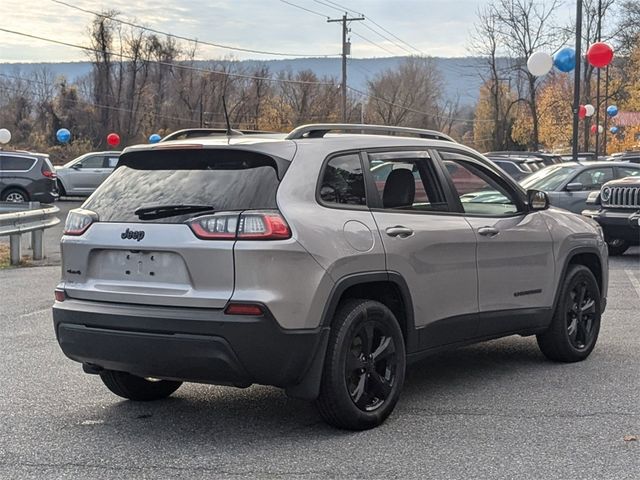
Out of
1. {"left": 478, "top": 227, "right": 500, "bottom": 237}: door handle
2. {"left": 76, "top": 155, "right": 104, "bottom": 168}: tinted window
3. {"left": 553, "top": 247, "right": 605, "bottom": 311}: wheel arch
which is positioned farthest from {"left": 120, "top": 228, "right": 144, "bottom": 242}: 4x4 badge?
{"left": 76, "top": 155, "right": 104, "bottom": 168}: tinted window

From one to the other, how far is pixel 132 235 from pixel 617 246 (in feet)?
37.6

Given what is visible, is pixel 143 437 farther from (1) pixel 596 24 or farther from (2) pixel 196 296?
(1) pixel 596 24

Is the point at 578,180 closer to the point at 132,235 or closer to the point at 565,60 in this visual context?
the point at 565,60

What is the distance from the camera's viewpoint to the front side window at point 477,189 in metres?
5.82

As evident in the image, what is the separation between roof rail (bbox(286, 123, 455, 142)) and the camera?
16.6ft

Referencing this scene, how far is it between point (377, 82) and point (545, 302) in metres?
79.7

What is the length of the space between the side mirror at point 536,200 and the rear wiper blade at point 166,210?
2.73 meters

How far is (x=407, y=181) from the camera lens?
5422 millimetres

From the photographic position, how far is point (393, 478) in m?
4.10

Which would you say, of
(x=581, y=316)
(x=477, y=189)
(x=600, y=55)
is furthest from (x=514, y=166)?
(x=477, y=189)

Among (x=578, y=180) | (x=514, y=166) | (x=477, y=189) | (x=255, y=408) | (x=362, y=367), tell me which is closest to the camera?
(x=362, y=367)

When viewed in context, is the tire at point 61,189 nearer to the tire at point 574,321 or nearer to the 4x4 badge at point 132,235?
the tire at point 574,321

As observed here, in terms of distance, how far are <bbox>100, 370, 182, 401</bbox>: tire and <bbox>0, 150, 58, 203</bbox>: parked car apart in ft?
63.7

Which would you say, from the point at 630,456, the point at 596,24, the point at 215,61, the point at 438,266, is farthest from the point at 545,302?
the point at 215,61
